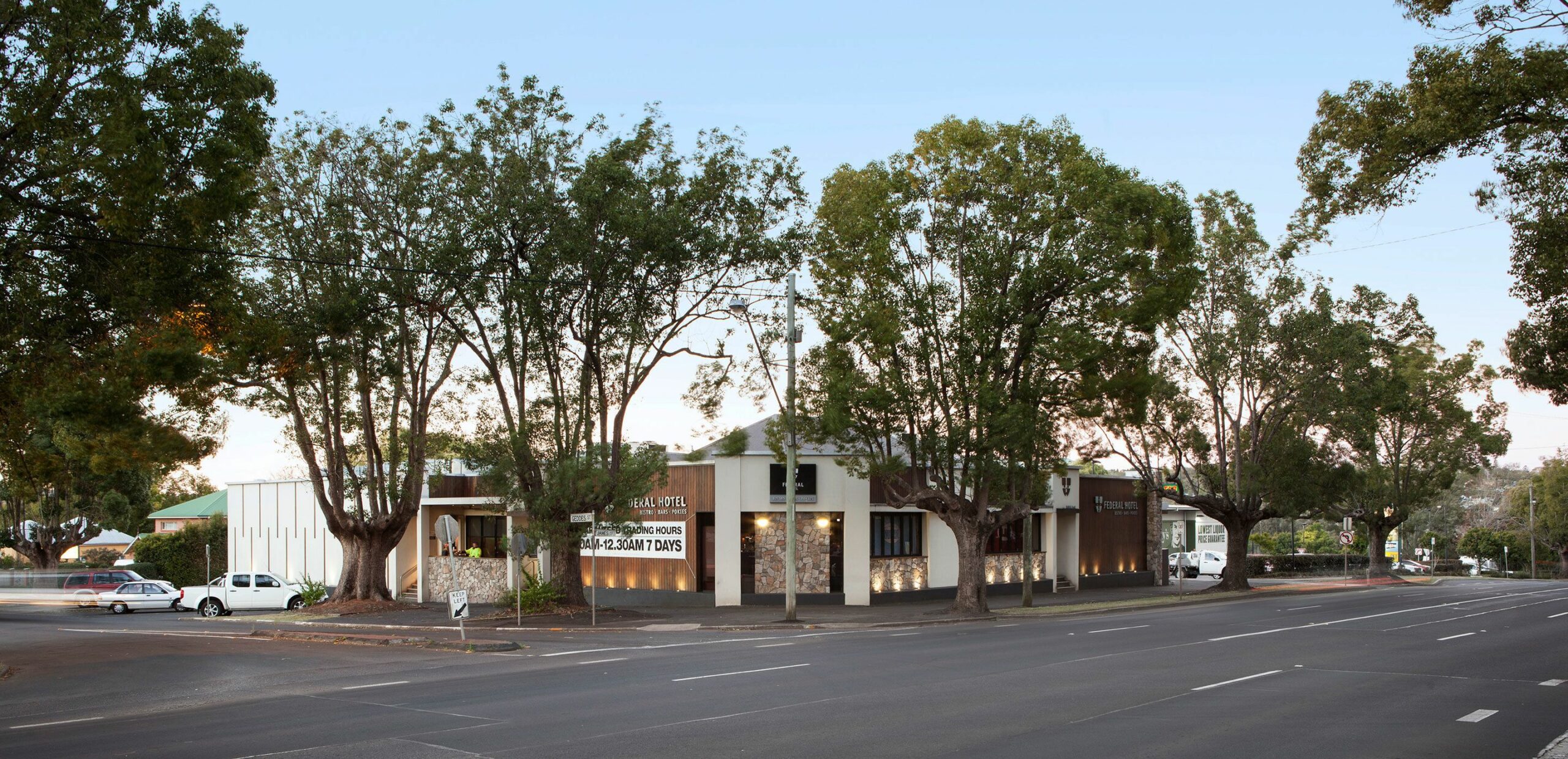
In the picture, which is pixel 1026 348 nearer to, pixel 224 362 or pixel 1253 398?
pixel 1253 398

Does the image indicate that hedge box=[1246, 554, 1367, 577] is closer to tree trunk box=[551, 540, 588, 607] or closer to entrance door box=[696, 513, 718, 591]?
entrance door box=[696, 513, 718, 591]

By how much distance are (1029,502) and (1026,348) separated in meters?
5.32

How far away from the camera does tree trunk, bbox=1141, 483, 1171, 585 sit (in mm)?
49594

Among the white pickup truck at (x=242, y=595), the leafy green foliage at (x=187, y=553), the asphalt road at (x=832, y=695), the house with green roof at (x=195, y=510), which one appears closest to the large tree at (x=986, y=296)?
the asphalt road at (x=832, y=695)

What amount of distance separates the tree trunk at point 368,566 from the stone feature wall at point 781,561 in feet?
38.8

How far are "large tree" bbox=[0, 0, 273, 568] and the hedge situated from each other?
52.8 meters

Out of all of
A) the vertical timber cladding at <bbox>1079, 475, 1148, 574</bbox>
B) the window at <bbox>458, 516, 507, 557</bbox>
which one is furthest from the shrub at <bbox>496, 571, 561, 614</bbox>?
the vertical timber cladding at <bbox>1079, 475, 1148, 574</bbox>

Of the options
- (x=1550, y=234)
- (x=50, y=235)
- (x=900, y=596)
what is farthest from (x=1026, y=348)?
(x=50, y=235)

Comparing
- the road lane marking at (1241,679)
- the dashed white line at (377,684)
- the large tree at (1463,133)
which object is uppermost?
the large tree at (1463,133)

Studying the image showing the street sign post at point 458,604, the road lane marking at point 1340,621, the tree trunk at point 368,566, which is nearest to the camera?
the road lane marking at point 1340,621

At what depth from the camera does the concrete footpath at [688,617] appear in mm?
29047

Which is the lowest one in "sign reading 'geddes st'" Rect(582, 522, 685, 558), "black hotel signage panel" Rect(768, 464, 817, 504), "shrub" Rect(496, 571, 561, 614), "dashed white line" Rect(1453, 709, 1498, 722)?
"shrub" Rect(496, 571, 561, 614)

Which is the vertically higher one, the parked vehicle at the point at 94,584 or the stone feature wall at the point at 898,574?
the stone feature wall at the point at 898,574

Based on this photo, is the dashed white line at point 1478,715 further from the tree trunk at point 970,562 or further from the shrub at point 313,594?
the shrub at point 313,594
